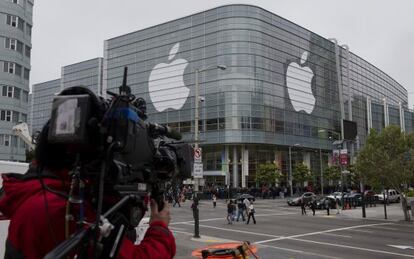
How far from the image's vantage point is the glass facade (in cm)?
6869

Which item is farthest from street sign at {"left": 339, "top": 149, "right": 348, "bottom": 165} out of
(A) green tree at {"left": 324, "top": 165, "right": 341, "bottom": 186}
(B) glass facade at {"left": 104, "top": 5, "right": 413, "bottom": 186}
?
(A) green tree at {"left": 324, "top": 165, "right": 341, "bottom": 186}

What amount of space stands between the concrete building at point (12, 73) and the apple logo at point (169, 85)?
97.7 feet

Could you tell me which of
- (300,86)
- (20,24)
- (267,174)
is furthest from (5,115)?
(300,86)

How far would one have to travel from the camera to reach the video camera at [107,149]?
6.13ft

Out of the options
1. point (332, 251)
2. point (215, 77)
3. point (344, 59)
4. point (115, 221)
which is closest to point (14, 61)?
point (215, 77)

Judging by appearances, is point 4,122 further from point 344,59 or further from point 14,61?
point 344,59

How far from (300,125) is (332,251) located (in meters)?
64.0

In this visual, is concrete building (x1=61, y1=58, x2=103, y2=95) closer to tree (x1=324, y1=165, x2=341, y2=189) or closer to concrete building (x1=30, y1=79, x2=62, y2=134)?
concrete building (x1=30, y1=79, x2=62, y2=134)

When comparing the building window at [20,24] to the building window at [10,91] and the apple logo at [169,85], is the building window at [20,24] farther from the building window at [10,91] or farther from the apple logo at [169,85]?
the apple logo at [169,85]

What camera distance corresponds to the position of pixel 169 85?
2916 inches

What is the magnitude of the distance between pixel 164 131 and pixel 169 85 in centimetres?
7227

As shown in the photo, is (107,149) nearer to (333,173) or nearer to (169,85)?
(169,85)

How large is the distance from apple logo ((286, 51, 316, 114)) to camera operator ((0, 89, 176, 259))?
7462 centimetres

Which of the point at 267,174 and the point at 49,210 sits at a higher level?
the point at 267,174
